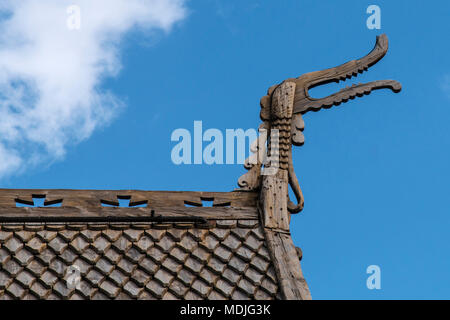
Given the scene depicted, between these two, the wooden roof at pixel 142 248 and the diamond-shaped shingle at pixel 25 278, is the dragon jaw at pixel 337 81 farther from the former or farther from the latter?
the diamond-shaped shingle at pixel 25 278

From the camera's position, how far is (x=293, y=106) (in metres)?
11.1

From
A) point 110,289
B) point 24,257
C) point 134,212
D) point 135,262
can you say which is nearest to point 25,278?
point 24,257

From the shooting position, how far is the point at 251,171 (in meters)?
10.7

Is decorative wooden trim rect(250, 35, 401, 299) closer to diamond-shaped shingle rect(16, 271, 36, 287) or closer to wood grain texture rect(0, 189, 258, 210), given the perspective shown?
wood grain texture rect(0, 189, 258, 210)

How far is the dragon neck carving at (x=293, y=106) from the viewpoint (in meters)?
10.7

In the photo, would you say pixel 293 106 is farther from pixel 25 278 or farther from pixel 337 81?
pixel 25 278

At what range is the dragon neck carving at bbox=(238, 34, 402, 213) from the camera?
1073 cm

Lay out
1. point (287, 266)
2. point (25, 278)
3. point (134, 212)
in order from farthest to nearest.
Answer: point (134, 212) → point (287, 266) → point (25, 278)

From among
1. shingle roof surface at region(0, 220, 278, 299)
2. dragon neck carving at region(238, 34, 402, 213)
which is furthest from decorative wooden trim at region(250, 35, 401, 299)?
shingle roof surface at region(0, 220, 278, 299)
